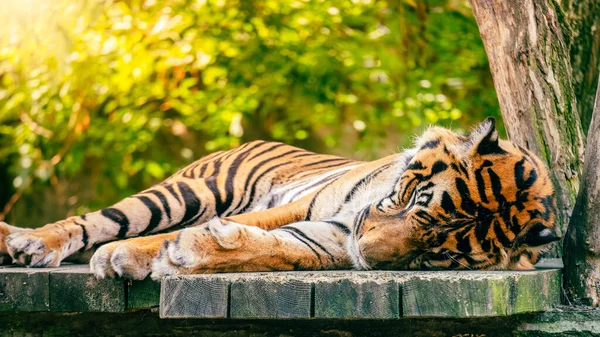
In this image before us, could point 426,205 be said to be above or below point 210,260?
above

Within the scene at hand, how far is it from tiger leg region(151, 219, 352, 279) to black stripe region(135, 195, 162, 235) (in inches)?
35.4

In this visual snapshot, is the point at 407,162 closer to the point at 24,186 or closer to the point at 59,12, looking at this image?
the point at 59,12

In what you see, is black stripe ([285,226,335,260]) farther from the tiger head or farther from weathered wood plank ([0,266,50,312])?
weathered wood plank ([0,266,50,312])

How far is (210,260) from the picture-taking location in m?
2.57

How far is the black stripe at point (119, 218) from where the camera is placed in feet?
11.6

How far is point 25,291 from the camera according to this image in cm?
274

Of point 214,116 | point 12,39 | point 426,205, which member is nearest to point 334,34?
point 214,116

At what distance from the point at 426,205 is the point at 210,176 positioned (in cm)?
161

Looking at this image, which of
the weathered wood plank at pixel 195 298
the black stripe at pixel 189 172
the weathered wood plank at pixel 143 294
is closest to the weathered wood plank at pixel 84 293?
the weathered wood plank at pixel 143 294

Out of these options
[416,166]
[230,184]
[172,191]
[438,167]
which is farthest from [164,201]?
[438,167]

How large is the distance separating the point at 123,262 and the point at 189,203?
4.01 feet

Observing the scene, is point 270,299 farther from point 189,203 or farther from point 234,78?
point 234,78

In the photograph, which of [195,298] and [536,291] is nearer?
[195,298]

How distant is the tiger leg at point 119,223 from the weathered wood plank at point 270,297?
3.77 feet
